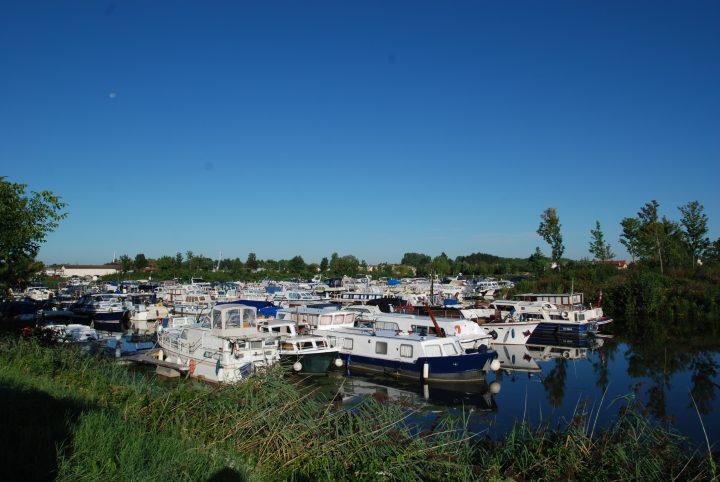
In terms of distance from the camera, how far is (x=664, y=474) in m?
9.09

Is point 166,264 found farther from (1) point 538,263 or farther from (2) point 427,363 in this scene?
(2) point 427,363

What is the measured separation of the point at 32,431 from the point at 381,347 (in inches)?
789

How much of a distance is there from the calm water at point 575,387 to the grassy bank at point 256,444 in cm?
473

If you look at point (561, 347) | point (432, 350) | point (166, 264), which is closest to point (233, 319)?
point (432, 350)

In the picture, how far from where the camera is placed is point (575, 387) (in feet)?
80.7

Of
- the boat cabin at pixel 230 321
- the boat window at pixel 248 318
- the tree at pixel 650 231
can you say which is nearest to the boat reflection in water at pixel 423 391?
the boat window at pixel 248 318

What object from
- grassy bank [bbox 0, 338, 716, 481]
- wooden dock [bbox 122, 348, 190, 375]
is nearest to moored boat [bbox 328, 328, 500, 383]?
wooden dock [bbox 122, 348, 190, 375]

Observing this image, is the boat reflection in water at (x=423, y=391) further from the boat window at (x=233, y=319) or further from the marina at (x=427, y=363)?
the boat window at (x=233, y=319)

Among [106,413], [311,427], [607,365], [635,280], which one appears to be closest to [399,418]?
[311,427]

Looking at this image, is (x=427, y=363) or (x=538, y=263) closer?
(x=427, y=363)

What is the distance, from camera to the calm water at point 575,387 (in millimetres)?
18984

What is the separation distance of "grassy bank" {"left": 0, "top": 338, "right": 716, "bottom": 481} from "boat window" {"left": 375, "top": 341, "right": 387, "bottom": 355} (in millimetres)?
14786

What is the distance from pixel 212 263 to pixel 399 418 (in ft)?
427

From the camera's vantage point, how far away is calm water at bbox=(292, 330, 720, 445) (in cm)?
1898
